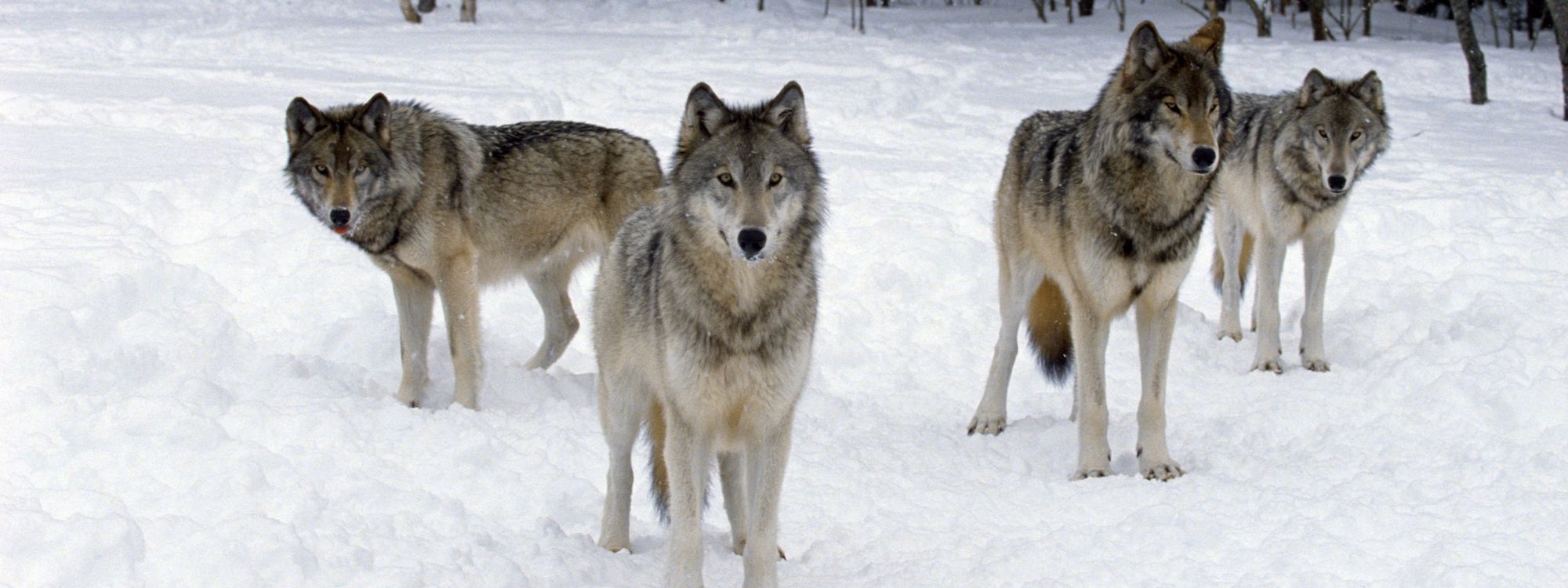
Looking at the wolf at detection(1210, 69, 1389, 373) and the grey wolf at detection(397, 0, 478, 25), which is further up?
the grey wolf at detection(397, 0, 478, 25)

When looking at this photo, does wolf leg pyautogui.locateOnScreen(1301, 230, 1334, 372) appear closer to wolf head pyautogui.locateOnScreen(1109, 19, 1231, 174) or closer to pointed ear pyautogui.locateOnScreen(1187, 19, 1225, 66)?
pointed ear pyautogui.locateOnScreen(1187, 19, 1225, 66)

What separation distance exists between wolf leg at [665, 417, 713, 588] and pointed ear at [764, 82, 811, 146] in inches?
39.5

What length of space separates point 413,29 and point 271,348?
617 inches

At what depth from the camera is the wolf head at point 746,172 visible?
158 inches

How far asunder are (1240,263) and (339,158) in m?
5.94

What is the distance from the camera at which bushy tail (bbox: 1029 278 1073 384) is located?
6848 mm

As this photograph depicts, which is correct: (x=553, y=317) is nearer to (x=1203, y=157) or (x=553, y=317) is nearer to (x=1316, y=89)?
(x=1203, y=157)

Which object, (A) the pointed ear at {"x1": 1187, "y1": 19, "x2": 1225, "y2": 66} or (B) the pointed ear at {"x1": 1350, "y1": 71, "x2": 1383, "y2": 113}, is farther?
(B) the pointed ear at {"x1": 1350, "y1": 71, "x2": 1383, "y2": 113}

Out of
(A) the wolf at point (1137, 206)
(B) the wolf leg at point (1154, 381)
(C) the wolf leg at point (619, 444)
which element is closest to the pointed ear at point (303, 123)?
(C) the wolf leg at point (619, 444)

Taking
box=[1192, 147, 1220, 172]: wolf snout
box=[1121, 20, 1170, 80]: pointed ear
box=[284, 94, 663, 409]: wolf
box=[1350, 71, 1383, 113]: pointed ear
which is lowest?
box=[284, 94, 663, 409]: wolf

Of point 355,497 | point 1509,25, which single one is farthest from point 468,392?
point 1509,25

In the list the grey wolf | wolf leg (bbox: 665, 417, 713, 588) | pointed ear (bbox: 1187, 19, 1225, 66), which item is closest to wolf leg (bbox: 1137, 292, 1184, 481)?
pointed ear (bbox: 1187, 19, 1225, 66)

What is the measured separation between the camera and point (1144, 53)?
19.3 ft

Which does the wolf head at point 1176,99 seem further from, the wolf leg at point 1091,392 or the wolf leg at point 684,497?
the wolf leg at point 684,497
